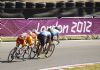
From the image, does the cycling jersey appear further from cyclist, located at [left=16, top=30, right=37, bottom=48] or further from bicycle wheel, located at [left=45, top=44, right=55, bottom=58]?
bicycle wheel, located at [left=45, top=44, right=55, bottom=58]

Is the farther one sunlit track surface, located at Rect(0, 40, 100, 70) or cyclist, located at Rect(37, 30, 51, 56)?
cyclist, located at Rect(37, 30, 51, 56)

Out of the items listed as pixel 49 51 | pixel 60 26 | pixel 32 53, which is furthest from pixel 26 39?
pixel 60 26

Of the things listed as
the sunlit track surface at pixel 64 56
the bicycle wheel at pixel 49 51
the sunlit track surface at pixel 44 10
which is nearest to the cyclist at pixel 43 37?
the bicycle wheel at pixel 49 51

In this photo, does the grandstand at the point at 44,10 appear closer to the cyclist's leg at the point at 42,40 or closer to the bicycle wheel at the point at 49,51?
the bicycle wheel at the point at 49,51

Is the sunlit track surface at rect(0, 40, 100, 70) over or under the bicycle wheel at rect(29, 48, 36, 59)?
under

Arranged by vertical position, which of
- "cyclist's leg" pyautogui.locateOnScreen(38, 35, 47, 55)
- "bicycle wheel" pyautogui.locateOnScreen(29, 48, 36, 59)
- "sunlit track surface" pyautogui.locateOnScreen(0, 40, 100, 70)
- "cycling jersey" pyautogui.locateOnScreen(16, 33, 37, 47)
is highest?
"cycling jersey" pyautogui.locateOnScreen(16, 33, 37, 47)

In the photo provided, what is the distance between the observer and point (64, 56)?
64.5 ft

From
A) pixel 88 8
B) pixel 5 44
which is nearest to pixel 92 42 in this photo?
pixel 5 44

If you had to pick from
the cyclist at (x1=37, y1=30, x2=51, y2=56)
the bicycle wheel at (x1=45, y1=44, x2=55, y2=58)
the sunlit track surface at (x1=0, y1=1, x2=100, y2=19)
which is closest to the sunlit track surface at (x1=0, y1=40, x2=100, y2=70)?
the bicycle wheel at (x1=45, y1=44, x2=55, y2=58)

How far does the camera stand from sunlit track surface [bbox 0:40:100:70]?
17.0m

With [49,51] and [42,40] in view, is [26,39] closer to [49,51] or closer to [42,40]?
[42,40]

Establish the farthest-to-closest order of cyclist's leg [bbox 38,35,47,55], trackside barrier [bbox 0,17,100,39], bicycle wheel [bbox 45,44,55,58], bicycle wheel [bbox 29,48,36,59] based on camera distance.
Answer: trackside barrier [bbox 0,17,100,39] → bicycle wheel [bbox 45,44,55,58] → cyclist's leg [bbox 38,35,47,55] → bicycle wheel [bbox 29,48,36,59]

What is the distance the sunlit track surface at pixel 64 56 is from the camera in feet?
55.6

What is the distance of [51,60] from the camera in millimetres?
18422
